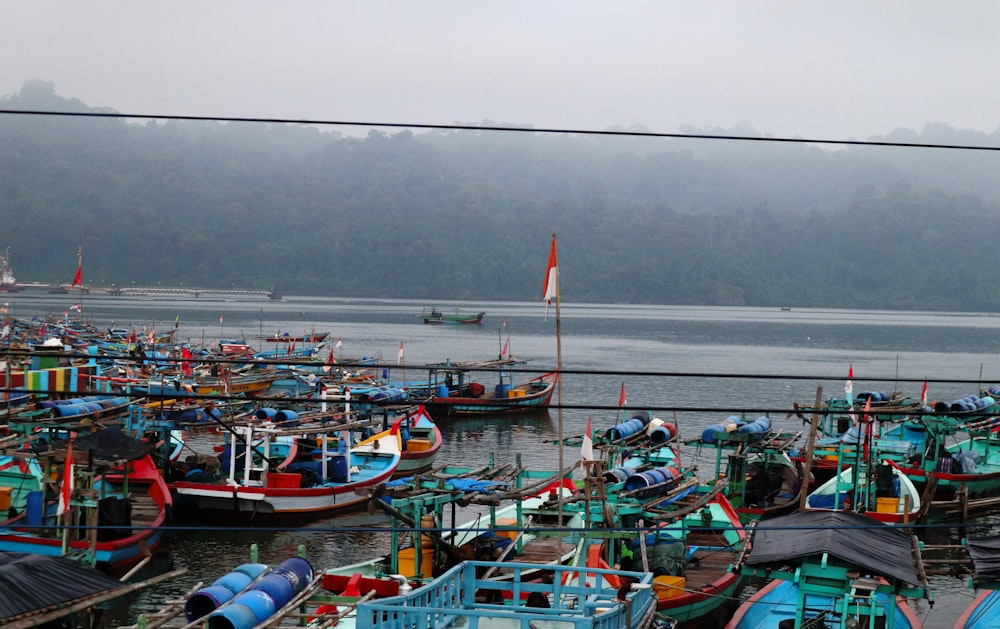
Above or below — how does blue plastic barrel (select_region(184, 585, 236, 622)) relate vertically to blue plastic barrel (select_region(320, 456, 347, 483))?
above

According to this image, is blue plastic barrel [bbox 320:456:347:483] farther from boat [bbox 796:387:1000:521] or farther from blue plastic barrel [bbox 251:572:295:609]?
blue plastic barrel [bbox 251:572:295:609]

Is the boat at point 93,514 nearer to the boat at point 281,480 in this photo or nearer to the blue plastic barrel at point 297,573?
the boat at point 281,480

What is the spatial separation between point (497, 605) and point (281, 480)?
17071mm

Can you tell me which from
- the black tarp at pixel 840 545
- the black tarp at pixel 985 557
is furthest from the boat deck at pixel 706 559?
the black tarp at pixel 985 557

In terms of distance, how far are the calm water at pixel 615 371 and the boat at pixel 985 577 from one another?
2.97 meters

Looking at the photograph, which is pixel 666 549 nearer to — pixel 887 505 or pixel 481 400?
pixel 887 505

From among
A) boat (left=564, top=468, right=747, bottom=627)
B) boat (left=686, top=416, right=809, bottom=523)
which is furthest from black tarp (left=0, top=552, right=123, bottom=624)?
boat (left=686, top=416, right=809, bottom=523)

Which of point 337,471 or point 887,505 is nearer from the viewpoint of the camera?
point 887,505

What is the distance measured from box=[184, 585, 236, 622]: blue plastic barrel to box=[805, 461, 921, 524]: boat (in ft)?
61.6

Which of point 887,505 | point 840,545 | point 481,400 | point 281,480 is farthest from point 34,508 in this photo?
point 481,400

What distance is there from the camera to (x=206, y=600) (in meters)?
15.5

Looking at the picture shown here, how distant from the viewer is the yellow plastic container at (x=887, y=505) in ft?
99.2

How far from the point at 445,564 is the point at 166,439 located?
17371 millimetres

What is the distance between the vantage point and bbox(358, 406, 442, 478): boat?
134 ft
